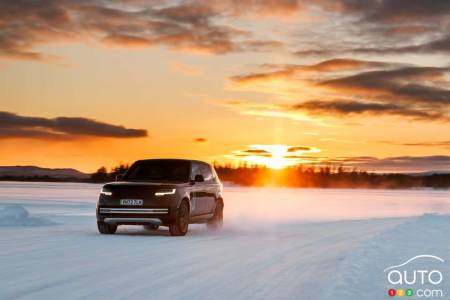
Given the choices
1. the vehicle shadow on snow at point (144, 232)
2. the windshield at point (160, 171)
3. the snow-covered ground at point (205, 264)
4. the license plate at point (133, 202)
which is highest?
the windshield at point (160, 171)

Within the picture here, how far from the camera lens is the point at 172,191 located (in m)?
18.5

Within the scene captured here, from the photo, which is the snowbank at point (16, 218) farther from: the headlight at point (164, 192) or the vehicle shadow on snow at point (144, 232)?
the headlight at point (164, 192)

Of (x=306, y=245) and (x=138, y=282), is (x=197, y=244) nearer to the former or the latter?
(x=306, y=245)

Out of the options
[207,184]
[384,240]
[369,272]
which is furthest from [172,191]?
A: [369,272]

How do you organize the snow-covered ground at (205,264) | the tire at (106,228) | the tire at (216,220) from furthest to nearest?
1. the tire at (216,220)
2. the tire at (106,228)
3. the snow-covered ground at (205,264)

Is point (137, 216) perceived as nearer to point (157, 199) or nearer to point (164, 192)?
point (157, 199)

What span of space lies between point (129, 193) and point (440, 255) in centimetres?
818

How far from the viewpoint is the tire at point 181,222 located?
60.3 ft

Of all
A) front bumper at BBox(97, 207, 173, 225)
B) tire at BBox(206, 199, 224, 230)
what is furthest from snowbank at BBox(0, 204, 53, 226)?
tire at BBox(206, 199, 224, 230)

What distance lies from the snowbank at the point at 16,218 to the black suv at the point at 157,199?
185 inches

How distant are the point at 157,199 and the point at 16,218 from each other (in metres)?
7.13

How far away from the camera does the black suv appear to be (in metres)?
18.4

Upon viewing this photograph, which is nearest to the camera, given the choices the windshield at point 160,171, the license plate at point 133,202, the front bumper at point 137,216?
the front bumper at point 137,216

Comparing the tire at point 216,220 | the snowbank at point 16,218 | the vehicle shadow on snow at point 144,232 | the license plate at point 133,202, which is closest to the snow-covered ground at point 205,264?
the vehicle shadow on snow at point 144,232
